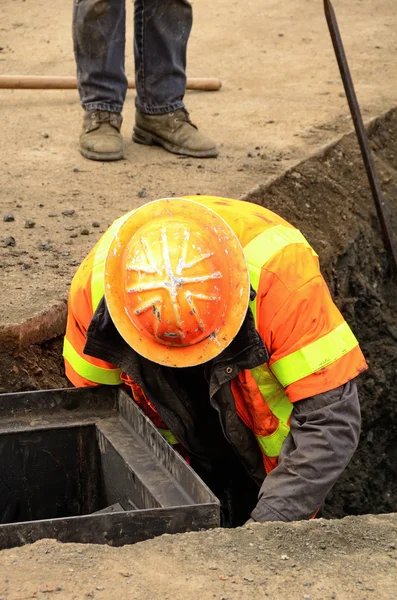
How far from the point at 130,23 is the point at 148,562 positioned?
24.8 ft

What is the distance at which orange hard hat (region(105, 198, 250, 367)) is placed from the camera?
307cm

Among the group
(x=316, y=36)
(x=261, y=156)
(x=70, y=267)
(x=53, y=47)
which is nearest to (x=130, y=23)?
(x=53, y=47)

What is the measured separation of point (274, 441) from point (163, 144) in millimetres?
3283

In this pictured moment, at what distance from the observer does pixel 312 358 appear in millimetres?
3217

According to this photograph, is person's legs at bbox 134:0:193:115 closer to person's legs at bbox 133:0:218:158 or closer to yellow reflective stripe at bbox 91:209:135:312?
person's legs at bbox 133:0:218:158

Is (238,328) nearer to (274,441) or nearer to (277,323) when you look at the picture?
(277,323)

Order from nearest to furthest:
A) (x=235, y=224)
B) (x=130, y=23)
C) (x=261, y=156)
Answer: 1. (x=235, y=224)
2. (x=261, y=156)
3. (x=130, y=23)

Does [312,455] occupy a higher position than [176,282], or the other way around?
[176,282]

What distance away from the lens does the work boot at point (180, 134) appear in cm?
629

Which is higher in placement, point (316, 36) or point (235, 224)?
point (235, 224)

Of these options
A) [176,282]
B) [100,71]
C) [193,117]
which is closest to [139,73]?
[100,71]

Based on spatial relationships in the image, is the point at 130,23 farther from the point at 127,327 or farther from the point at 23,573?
the point at 23,573

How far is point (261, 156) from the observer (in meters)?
6.38

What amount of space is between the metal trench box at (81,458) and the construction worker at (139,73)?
2885 millimetres
